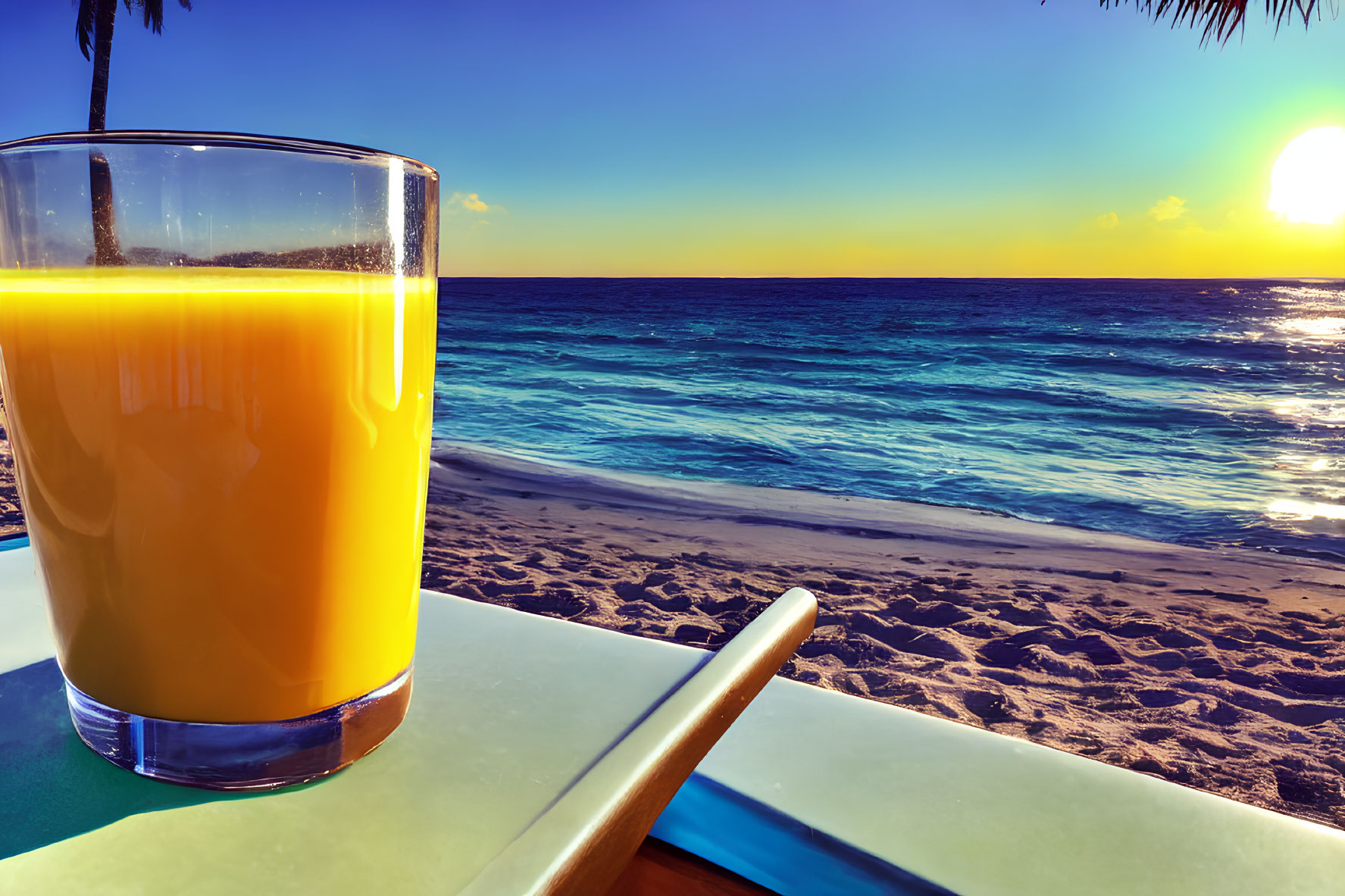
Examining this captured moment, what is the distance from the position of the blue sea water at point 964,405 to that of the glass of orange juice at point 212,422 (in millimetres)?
5350

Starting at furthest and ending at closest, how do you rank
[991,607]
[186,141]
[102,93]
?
[102,93] < [991,607] < [186,141]

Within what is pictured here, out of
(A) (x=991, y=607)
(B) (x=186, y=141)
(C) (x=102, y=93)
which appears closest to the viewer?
(B) (x=186, y=141)

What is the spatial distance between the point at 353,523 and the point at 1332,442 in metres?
10.1

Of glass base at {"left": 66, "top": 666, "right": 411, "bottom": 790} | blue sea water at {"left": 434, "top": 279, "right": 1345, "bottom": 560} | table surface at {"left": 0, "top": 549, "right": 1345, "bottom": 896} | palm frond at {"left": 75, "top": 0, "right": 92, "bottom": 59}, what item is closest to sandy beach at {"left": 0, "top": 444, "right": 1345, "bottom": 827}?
blue sea water at {"left": 434, "top": 279, "right": 1345, "bottom": 560}

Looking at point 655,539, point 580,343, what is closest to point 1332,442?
point 655,539

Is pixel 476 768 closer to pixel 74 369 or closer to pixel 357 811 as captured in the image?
pixel 357 811

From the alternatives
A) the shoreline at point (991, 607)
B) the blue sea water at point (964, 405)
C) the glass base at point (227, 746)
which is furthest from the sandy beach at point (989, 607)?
the glass base at point (227, 746)

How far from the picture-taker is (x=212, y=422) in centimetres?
29

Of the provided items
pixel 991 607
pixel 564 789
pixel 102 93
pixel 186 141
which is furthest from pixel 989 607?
pixel 102 93

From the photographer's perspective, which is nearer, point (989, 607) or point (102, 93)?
point (989, 607)

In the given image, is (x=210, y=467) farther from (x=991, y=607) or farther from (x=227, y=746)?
(x=991, y=607)

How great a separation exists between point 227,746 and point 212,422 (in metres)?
0.13

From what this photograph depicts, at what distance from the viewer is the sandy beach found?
7.37ft

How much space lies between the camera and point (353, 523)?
0.33m
